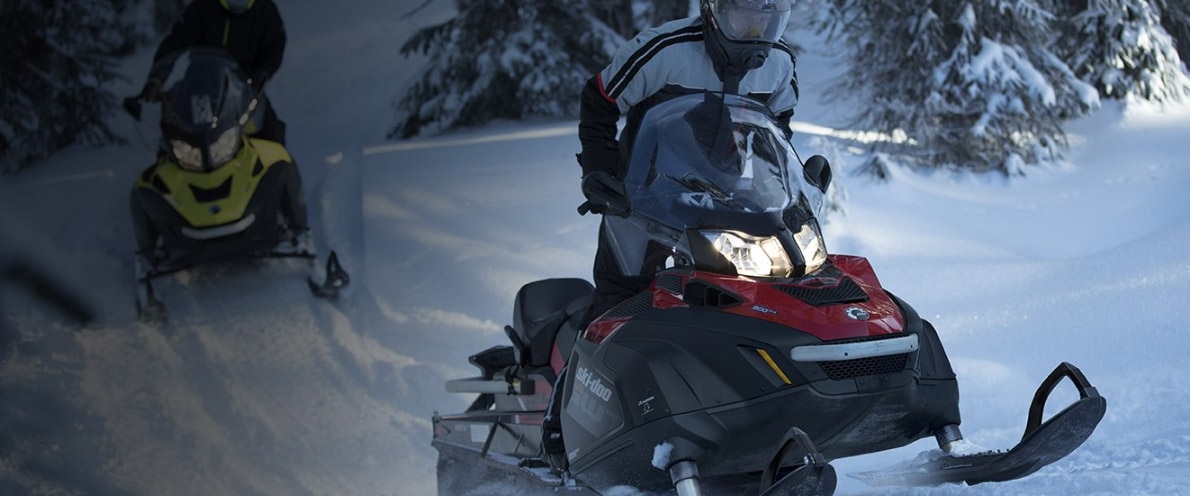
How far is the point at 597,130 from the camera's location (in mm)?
3748

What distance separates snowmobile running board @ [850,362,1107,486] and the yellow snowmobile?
4775 mm

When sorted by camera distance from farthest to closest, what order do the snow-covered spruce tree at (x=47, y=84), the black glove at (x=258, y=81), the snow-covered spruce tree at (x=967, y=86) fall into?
the snow-covered spruce tree at (x=47, y=84) → the snow-covered spruce tree at (x=967, y=86) → the black glove at (x=258, y=81)

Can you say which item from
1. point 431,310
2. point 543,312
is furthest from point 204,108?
point 543,312

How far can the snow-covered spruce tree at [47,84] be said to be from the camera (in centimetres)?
1089

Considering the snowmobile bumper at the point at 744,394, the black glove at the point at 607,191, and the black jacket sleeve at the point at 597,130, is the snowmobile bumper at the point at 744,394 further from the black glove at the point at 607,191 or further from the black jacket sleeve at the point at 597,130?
the black jacket sleeve at the point at 597,130

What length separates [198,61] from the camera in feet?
25.0

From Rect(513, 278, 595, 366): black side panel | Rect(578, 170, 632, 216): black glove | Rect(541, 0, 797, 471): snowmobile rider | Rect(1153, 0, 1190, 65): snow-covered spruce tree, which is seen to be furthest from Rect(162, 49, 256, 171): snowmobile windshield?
Rect(1153, 0, 1190, 65): snow-covered spruce tree

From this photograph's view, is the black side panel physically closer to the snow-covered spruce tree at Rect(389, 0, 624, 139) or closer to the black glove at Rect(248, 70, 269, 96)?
the black glove at Rect(248, 70, 269, 96)

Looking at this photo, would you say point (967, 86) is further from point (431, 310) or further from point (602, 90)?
point (602, 90)

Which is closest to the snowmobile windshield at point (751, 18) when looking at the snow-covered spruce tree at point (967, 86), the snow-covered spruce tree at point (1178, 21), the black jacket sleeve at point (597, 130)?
the black jacket sleeve at point (597, 130)

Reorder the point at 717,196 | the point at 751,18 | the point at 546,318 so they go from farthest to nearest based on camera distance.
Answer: the point at 546,318
the point at 751,18
the point at 717,196

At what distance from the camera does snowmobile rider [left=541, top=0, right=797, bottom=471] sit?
3393 millimetres

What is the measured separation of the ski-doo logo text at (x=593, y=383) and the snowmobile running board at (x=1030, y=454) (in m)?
0.79

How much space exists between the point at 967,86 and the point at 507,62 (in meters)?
4.32
